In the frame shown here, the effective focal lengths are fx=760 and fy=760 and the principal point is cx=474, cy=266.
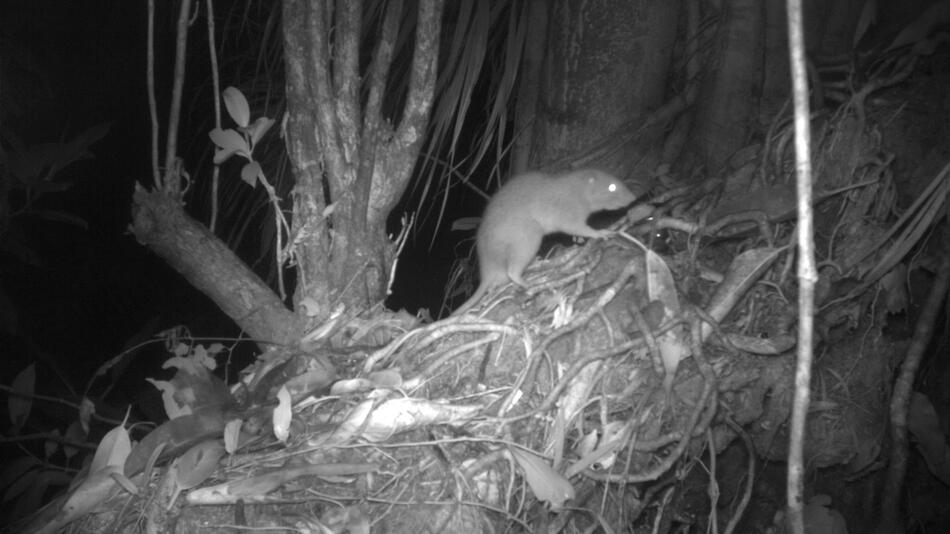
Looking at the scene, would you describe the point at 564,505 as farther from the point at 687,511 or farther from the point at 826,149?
the point at 826,149

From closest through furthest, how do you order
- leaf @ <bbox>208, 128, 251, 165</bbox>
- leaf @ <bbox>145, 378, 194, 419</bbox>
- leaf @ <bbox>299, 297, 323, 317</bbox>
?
1. leaf @ <bbox>145, 378, 194, 419</bbox>
2. leaf @ <bbox>208, 128, 251, 165</bbox>
3. leaf @ <bbox>299, 297, 323, 317</bbox>

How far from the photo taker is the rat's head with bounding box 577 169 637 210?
10.5 feet

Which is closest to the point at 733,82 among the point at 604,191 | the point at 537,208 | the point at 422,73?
the point at 604,191

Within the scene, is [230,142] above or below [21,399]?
above

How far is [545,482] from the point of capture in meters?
1.96

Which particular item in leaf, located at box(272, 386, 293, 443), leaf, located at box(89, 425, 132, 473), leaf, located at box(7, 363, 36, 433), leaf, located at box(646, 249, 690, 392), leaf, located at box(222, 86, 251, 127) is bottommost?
leaf, located at box(7, 363, 36, 433)

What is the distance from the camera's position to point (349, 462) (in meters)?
2.05

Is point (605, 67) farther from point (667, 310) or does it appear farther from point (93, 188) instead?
point (93, 188)

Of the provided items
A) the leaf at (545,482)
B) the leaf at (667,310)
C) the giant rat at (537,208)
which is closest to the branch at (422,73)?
the giant rat at (537,208)

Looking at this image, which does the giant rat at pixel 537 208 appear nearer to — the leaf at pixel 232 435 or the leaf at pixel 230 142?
the leaf at pixel 230 142

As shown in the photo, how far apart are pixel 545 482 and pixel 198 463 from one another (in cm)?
91

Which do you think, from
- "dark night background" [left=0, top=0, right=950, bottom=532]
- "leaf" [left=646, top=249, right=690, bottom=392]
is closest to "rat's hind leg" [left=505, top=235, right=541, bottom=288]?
"leaf" [left=646, top=249, right=690, bottom=392]

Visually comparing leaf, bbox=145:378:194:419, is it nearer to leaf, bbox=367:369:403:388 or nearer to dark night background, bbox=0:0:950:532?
leaf, bbox=367:369:403:388

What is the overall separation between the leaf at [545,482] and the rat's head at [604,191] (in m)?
1.49
